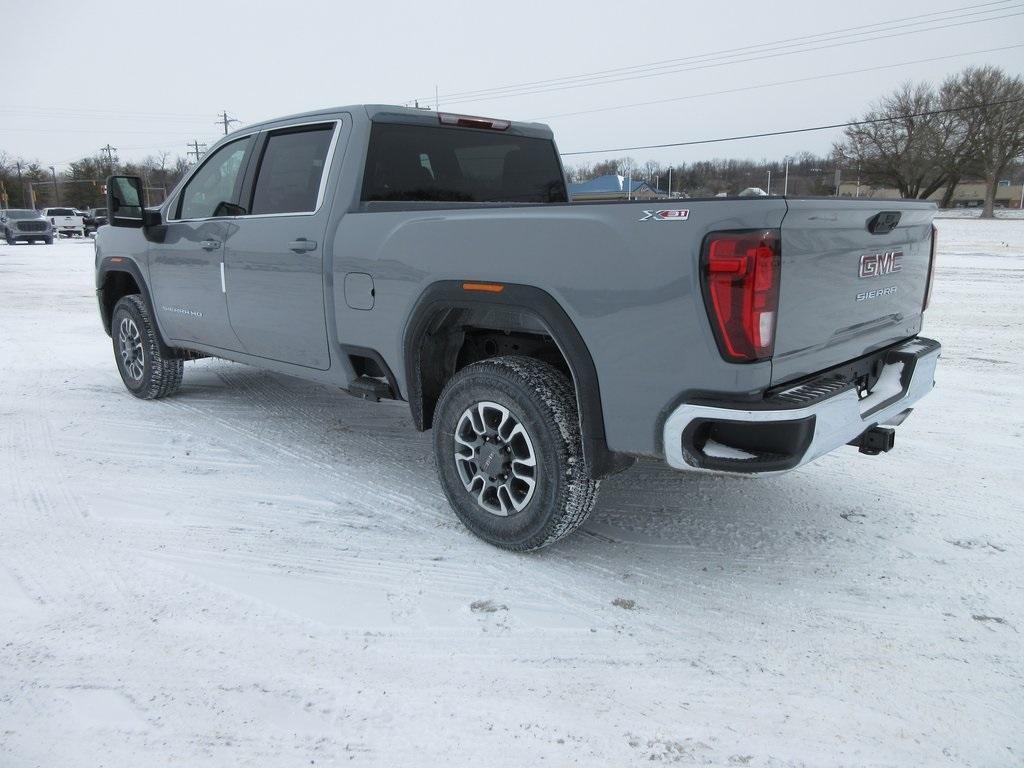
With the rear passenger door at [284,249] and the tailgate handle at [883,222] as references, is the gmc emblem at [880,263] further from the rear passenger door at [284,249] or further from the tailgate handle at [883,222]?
the rear passenger door at [284,249]

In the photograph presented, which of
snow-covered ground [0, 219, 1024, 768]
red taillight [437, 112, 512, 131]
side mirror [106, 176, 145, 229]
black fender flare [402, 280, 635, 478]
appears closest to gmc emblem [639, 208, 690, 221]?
black fender flare [402, 280, 635, 478]

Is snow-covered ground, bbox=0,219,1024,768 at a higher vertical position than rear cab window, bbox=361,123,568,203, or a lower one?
lower

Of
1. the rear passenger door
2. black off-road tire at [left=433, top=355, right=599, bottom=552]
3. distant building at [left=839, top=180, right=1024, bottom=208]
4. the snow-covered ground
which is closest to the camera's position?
the snow-covered ground

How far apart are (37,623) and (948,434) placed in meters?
5.04

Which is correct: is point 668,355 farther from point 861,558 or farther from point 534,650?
point 861,558

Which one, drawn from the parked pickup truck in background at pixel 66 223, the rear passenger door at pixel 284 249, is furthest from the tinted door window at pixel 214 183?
the parked pickup truck in background at pixel 66 223

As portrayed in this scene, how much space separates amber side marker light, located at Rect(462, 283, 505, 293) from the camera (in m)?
3.01

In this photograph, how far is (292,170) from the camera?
4.23 m

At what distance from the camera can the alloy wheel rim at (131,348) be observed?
575cm

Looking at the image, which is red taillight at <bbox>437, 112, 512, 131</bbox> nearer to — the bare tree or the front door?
the front door

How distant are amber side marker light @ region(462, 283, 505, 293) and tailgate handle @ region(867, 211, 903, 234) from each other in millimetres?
1463

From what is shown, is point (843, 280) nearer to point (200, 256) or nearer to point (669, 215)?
point (669, 215)

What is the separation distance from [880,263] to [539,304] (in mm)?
1415

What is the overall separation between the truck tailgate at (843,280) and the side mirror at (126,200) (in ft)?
14.6
